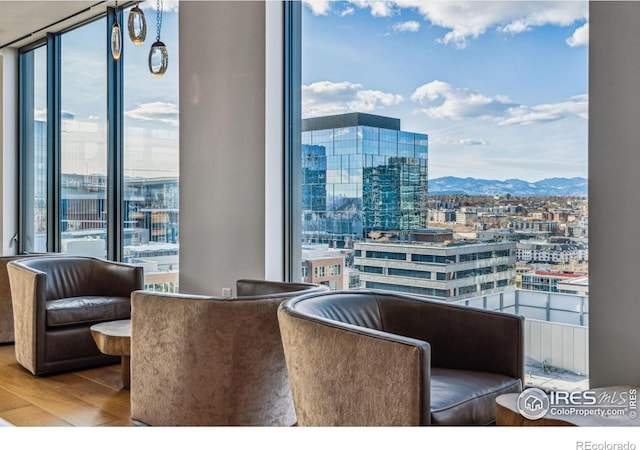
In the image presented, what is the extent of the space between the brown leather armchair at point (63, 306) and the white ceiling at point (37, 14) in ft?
8.01

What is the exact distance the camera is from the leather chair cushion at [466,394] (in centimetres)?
209

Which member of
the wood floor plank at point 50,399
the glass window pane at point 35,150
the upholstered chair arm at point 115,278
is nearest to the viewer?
the wood floor plank at point 50,399

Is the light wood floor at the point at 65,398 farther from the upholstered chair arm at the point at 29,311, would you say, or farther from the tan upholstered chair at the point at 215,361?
the tan upholstered chair at the point at 215,361

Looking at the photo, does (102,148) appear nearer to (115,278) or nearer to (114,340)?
(115,278)

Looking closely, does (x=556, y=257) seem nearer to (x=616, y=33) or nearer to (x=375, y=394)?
(x=616, y=33)

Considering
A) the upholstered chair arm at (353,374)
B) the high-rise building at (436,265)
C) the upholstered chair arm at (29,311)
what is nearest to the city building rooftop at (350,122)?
the high-rise building at (436,265)

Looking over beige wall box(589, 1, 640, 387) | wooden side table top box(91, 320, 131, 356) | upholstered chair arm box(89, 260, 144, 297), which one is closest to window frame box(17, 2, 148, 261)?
upholstered chair arm box(89, 260, 144, 297)

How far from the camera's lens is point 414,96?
3609mm

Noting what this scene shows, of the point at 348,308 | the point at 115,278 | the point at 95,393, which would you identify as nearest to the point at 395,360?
the point at 348,308

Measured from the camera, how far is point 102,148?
5879 millimetres

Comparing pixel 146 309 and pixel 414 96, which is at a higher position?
pixel 414 96
